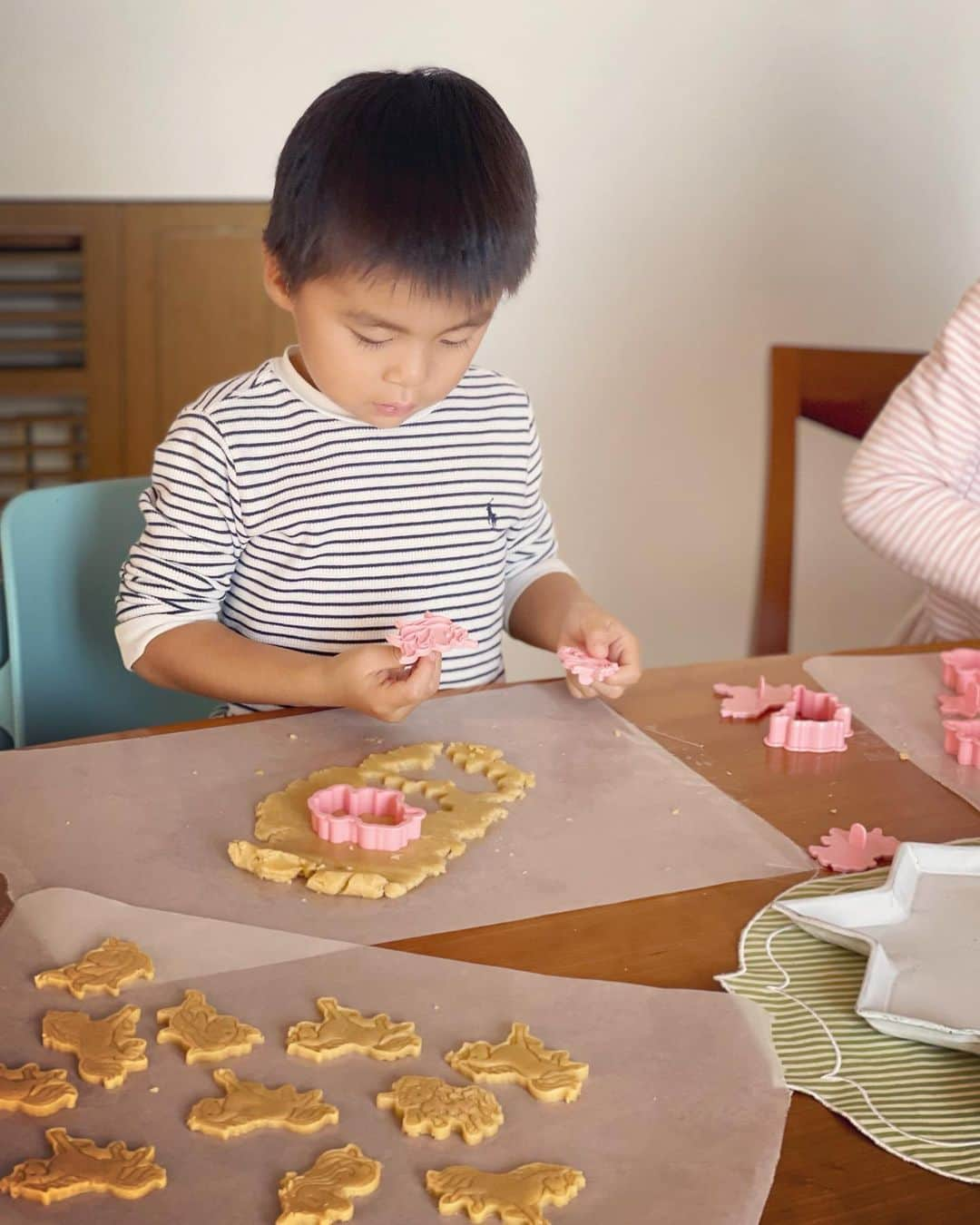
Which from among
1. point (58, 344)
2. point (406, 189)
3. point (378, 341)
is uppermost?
point (406, 189)

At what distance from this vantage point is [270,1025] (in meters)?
0.75

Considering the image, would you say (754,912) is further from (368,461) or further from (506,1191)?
(368,461)

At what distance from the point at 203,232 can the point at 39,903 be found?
1.74m

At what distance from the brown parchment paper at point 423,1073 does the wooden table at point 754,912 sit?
0.02m

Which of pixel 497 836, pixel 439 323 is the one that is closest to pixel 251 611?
pixel 439 323

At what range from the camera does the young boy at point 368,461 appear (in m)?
1.14

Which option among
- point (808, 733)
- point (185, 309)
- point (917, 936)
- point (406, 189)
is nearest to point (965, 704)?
point (808, 733)

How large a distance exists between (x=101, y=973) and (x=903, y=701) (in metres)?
0.75

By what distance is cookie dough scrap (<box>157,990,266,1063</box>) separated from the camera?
720 millimetres

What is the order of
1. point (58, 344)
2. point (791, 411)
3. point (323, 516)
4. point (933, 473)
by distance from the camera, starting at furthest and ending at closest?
1. point (58, 344)
2. point (791, 411)
3. point (933, 473)
4. point (323, 516)

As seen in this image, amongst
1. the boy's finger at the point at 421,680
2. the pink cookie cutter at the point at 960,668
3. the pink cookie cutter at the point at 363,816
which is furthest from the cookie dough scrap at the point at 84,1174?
the pink cookie cutter at the point at 960,668

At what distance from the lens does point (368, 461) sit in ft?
4.53

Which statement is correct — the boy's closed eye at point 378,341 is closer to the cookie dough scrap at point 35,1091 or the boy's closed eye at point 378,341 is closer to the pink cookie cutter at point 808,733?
the pink cookie cutter at point 808,733

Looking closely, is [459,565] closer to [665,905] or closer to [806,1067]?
[665,905]
